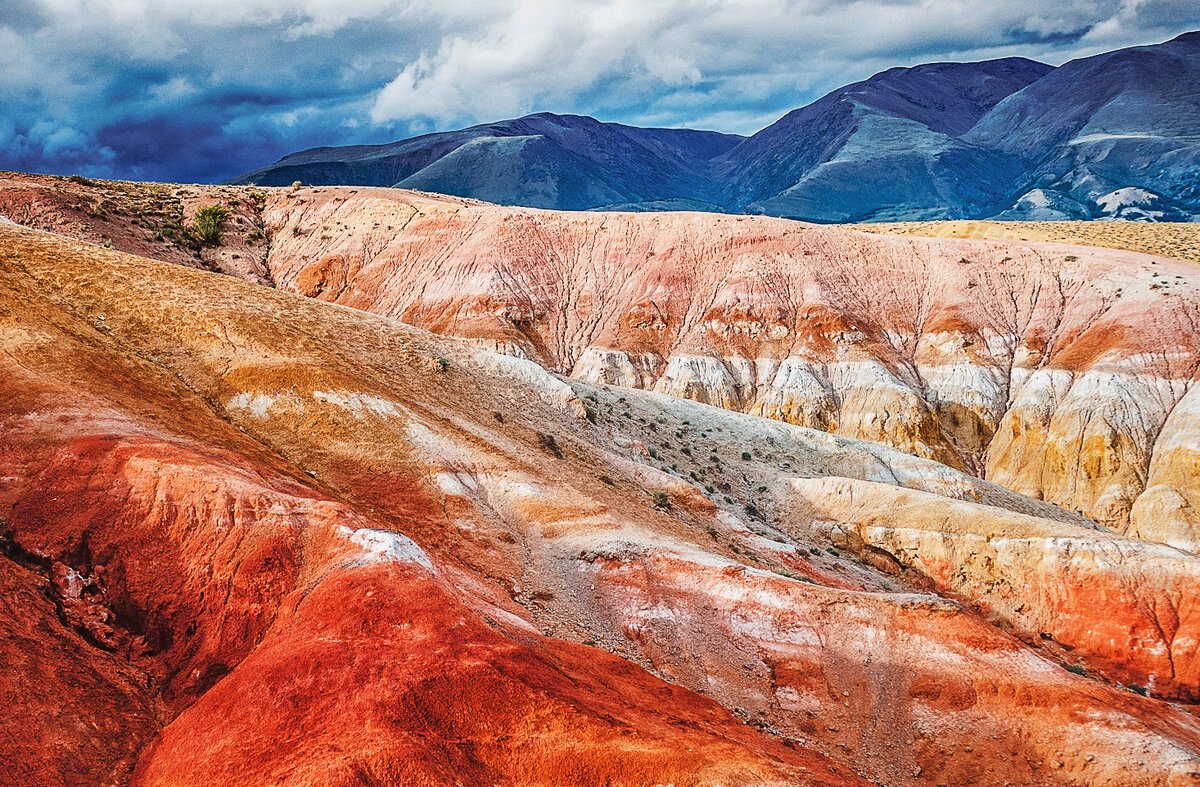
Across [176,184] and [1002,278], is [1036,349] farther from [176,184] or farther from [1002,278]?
[176,184]

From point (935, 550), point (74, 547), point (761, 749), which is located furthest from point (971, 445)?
point (74, 547)

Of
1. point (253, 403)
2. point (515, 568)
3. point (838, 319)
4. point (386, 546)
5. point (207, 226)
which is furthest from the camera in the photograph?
point (207, 226)

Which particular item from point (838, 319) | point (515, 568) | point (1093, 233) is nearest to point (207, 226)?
point (838, 319)

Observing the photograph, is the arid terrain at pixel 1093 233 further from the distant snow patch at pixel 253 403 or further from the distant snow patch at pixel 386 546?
the distant snow patch at pixel 386 546

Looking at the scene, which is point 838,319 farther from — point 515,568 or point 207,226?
point 207,226

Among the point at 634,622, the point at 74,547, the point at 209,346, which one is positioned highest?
the point at 209,346

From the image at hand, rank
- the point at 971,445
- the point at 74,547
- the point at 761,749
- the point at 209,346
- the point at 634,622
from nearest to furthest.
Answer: the point at 761,749, the point at 74,547, the point at 634,622, the point at 209,346, the point at 971,445

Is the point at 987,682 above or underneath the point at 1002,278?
underneath
